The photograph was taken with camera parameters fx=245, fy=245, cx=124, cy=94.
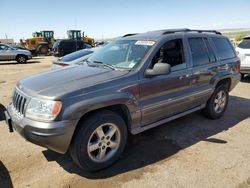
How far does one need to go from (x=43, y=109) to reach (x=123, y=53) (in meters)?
1.79

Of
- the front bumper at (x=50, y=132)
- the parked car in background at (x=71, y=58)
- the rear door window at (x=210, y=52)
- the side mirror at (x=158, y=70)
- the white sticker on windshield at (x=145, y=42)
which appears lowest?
the front bumper at (x=50, y=132)

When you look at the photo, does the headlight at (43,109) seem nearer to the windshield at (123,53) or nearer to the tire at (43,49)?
the windshield at (123,53)

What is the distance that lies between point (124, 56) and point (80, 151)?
1.74m

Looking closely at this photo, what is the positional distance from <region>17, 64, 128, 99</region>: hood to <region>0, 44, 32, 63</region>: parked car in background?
17.3 meters

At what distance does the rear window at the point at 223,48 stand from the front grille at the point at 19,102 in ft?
12.8

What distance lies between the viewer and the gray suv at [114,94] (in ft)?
9.49

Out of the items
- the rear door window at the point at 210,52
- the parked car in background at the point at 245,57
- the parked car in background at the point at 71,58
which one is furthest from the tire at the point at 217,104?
the parked car in background at the point at 71,58

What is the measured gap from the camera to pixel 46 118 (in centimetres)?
284

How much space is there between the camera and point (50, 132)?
2809mm

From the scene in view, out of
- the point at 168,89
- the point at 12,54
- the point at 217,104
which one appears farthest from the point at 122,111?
the point at 12,54

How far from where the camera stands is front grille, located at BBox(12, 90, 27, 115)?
314 centimetres

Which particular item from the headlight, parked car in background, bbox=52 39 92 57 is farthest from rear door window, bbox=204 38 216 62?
parked car in background, bbox=52 39 92 57

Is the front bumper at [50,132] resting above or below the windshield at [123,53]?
below

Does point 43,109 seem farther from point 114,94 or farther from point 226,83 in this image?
point 226,83
